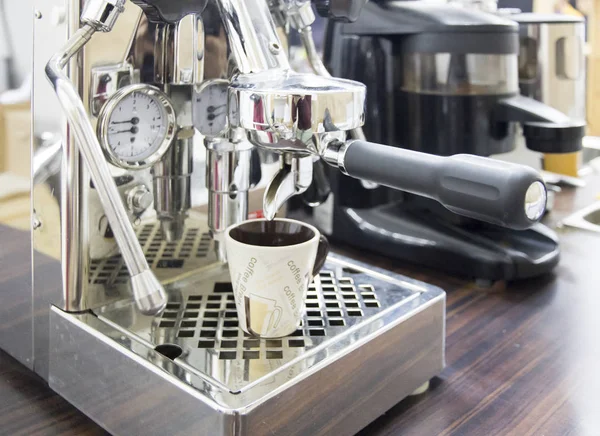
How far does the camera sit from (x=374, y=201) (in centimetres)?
76

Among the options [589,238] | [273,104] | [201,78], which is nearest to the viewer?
[273,104]

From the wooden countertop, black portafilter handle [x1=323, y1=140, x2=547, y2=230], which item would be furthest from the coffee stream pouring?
the wooden countertop

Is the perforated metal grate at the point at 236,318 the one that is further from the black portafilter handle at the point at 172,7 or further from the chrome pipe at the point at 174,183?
the black portafilter handle at the point at 172,7

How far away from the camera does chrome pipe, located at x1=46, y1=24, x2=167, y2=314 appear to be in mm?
371

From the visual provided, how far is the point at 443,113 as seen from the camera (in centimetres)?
70

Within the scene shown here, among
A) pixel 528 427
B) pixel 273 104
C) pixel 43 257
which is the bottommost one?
pixel 528 427

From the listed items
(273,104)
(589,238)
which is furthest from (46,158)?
(589,238)

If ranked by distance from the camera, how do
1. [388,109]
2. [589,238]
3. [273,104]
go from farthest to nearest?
1. [589,238]
2. [388,109]
3. [273,104]

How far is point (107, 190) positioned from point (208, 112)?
14 cm

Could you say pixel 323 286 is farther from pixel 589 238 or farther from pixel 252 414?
pixel 589 238

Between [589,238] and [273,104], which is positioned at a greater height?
[273,104]

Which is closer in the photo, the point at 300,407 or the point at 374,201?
the point at 300,407

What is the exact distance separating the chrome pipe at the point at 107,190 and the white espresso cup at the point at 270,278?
0.06m

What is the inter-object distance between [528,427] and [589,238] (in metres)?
0.46
